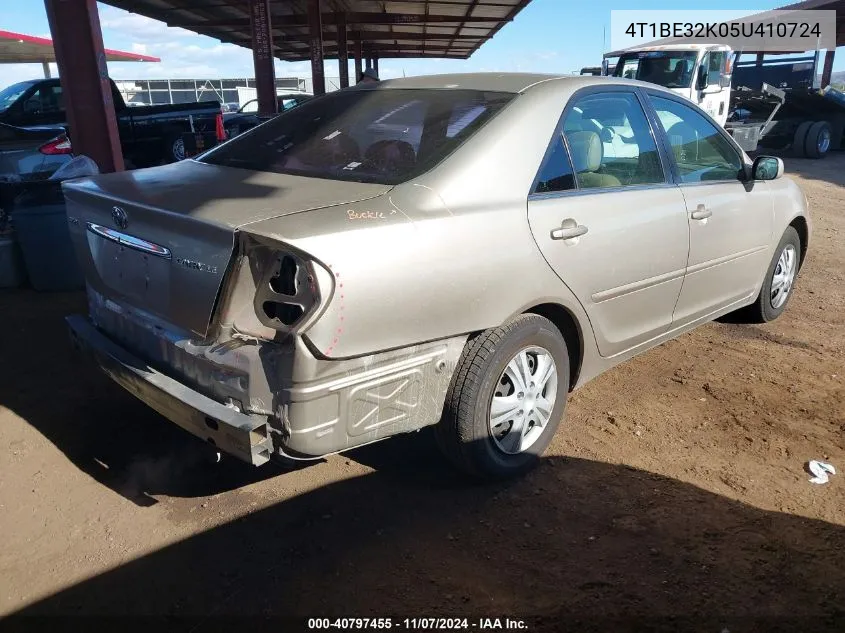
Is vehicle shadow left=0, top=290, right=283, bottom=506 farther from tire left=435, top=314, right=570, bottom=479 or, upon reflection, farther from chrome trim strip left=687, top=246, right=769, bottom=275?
chrome trim strip left=687, top=246, right=769, bottom=275

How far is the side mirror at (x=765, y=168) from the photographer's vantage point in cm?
394

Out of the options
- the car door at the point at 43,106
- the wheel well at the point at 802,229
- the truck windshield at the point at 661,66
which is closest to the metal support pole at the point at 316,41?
the car door at the point at 43,106

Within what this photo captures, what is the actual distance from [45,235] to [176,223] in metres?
3.61

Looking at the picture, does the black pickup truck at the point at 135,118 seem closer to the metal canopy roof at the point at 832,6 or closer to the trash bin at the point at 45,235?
the trash bin at the point at 45,235

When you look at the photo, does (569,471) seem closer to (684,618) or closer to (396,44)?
(684,618)

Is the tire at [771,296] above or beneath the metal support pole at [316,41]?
beneath

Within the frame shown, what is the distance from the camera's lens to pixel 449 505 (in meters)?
2.74

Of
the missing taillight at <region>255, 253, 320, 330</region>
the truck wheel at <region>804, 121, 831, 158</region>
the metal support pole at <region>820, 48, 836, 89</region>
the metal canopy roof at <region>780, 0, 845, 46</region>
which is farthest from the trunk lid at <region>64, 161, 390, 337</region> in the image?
the metal support pole at <region>820, 48, 836, 89</region>

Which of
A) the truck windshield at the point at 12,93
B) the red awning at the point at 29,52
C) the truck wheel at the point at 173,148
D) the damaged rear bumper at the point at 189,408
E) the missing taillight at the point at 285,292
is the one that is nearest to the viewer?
the missing taillight at the point at 285,292

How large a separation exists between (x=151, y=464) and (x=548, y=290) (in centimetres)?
195

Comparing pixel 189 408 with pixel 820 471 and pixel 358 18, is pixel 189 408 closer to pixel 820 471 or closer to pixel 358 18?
pixel 820 471

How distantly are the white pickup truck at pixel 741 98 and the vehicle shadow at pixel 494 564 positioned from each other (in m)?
10.8

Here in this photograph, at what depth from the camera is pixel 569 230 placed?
278 cm

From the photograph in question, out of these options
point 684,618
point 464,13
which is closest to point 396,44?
point 464,13
